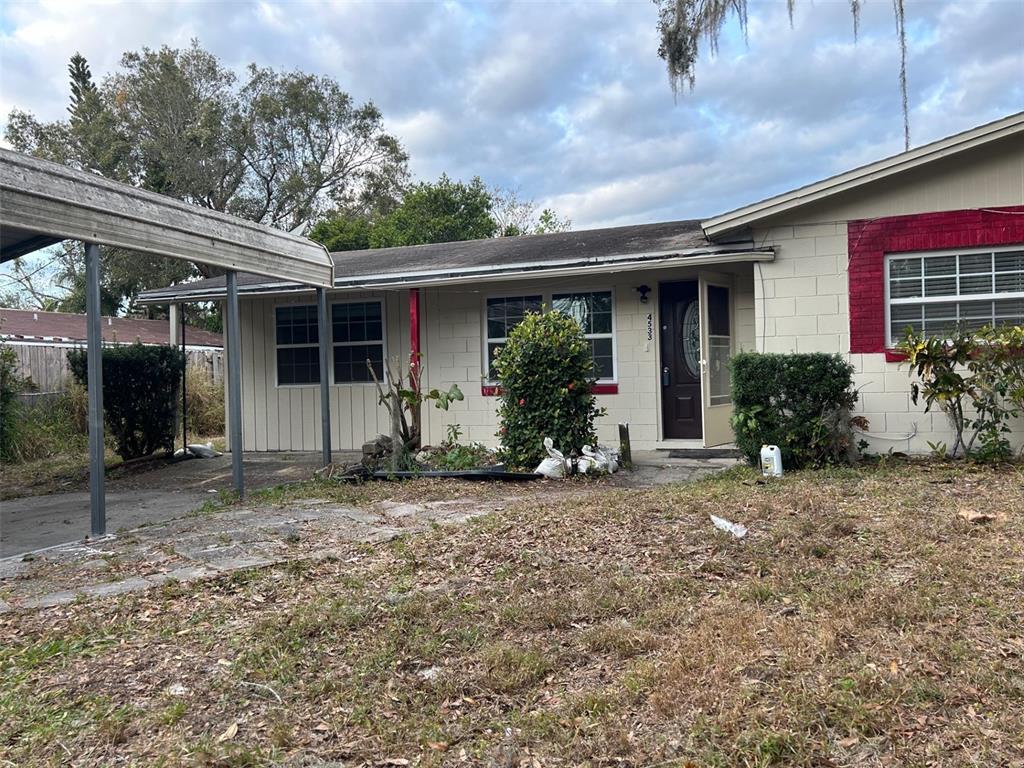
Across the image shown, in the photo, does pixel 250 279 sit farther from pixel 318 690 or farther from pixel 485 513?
pixel 318 690

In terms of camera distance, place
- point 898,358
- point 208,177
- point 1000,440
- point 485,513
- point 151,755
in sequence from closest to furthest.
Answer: point 151,755 < point 485,513 < point 1000,440 < point 898,358 < point 208,177

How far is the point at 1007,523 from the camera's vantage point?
5.50m

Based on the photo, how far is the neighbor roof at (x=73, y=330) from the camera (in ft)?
65.9

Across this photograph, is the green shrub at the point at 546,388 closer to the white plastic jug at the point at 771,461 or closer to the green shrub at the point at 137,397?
the white plastic jug at the point at 771,461

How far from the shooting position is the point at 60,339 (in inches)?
785

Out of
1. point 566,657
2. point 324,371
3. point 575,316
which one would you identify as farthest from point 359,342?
point 566,657

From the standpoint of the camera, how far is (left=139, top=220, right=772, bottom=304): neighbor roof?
401 inches

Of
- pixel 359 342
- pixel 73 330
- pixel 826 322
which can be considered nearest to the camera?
pixel 826 322

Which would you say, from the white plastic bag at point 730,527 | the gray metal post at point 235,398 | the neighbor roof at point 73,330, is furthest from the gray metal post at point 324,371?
the neighbor roof at point 73,330

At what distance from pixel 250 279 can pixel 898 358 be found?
31.5 ft

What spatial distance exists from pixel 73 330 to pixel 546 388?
1870 cm

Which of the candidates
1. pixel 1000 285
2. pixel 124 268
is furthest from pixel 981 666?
pixel 124 268

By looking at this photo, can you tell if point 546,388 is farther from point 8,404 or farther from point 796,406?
point 8,404

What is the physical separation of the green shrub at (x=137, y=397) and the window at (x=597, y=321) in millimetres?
6305
